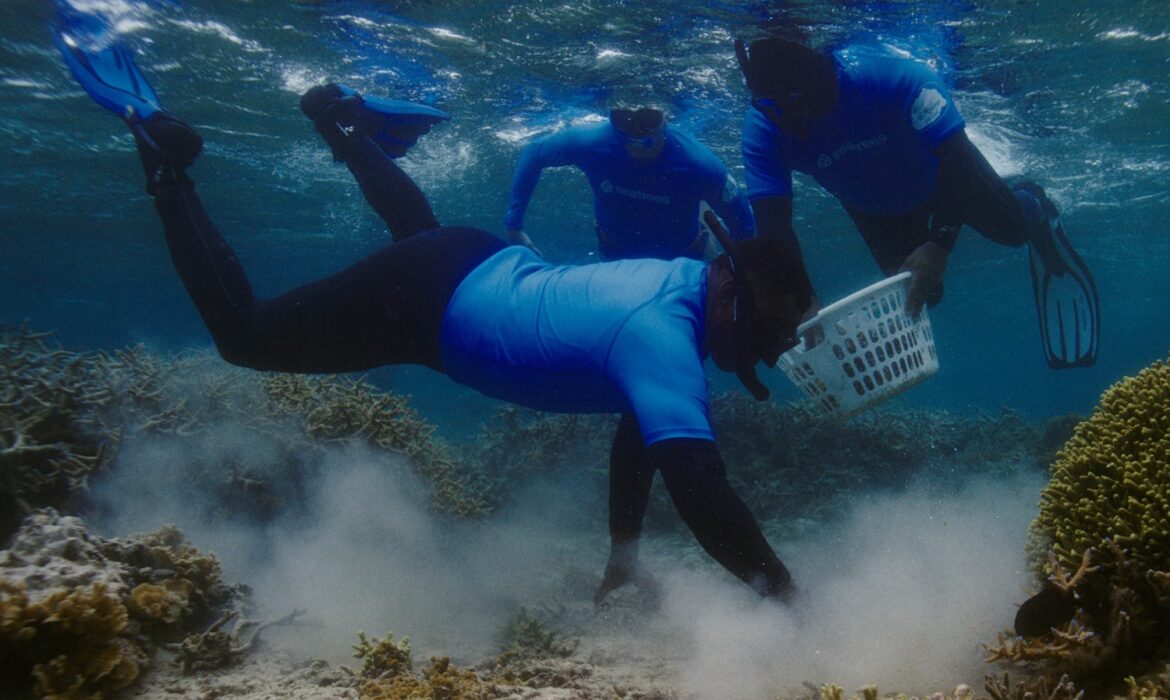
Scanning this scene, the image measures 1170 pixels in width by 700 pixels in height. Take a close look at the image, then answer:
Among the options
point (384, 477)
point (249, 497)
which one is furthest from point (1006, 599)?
point (249, 497)

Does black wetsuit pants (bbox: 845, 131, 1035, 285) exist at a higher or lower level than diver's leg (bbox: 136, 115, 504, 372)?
lower

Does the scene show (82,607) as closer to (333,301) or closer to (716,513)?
(333,301)

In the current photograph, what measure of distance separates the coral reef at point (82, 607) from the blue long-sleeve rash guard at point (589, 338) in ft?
6.62

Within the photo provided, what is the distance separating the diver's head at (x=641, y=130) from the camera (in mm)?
8258

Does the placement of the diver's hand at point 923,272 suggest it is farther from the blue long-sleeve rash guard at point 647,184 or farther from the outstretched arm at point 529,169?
the outstretched arm at point 529,169

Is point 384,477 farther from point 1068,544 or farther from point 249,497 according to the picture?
point 1068,544

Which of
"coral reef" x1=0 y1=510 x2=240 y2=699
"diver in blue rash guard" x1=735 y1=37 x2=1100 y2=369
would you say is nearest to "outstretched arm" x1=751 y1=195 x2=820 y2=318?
"diver in blue rash guard" x1=735 y1=37 x2=1100 y2=369

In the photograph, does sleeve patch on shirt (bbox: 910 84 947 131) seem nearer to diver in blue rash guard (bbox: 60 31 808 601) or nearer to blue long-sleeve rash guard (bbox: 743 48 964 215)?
blue long-sleeve rash guard (bbox: 743 48 964 215)

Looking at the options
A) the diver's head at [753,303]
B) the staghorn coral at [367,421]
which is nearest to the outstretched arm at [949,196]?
the diver's head at [753,303]

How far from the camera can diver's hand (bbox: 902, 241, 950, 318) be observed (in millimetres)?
5066

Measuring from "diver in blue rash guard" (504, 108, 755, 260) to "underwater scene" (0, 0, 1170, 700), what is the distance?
1.76m

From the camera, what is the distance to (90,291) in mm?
41875

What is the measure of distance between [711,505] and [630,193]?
6724mm

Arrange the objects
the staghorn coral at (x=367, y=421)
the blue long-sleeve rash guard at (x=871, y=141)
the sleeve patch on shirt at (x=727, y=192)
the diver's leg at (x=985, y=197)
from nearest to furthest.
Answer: the diver's leg at (x=985, y=197)
the blue long-sleeve rash guard at (x=871, y=141)
the staghorn coral at (x=367, y=421)
the sleeve patch on shirt at (x=727, y=192)
